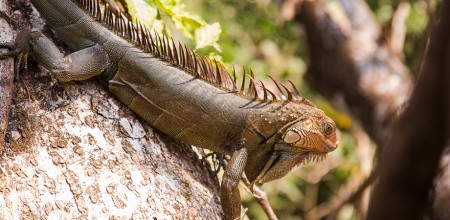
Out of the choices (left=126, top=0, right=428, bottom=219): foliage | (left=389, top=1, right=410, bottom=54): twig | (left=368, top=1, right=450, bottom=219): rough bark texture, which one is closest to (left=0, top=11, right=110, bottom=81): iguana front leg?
(left=368, top=1, right=450, bottom=219): rough bark texture

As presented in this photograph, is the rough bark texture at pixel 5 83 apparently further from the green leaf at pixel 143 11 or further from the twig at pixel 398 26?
the twig at pixel 398 26

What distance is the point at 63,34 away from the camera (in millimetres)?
2535

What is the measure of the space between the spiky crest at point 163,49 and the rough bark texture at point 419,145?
1902 millimetres

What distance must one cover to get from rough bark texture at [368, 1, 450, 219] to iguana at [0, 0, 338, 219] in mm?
1879

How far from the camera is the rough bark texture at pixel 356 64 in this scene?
19.7ft

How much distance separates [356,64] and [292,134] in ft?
12.2

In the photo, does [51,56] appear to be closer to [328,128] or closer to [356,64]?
[328,128]

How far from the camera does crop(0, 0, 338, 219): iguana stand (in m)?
2.52

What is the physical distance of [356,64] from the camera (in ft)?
20.5

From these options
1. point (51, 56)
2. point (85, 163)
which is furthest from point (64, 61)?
point (85, 163)

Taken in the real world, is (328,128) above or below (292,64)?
above

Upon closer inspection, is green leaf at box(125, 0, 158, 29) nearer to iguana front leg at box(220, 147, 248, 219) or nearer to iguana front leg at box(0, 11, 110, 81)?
iguana front leg at box(0, 11, 110, 81)

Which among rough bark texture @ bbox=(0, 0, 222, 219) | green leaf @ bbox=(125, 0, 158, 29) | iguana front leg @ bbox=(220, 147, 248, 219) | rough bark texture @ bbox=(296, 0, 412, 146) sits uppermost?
green leaf @ bbox=(125, 0, 158, 29)

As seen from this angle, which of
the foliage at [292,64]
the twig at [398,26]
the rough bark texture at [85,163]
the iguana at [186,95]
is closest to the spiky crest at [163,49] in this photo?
the iguana at [186,95]
